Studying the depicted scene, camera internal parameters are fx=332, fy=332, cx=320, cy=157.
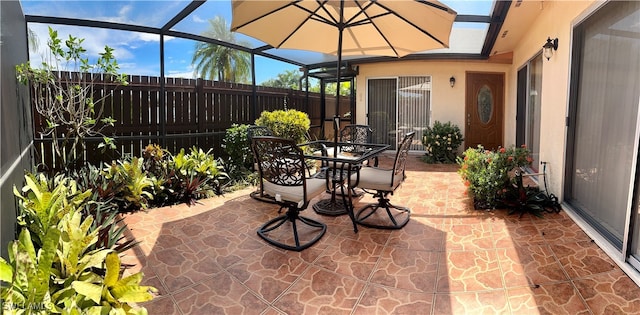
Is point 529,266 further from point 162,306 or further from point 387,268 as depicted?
point 162,306

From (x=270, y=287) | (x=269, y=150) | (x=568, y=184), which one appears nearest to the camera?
(x=270, y=287)

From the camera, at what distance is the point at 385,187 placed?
135 inches

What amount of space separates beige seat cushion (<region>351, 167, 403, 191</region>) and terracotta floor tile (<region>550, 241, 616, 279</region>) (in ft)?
4.82

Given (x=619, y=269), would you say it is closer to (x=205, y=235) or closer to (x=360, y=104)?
(x=205, y=235)

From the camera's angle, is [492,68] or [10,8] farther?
[492,68]

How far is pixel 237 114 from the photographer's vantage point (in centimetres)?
687

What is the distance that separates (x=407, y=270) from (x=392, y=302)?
461 millimetres

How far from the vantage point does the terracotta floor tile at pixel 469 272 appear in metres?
2.33

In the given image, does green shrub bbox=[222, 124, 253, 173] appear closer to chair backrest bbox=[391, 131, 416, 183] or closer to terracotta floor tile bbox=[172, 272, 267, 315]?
chair backrest bbox=[391, 131, 416, 183]

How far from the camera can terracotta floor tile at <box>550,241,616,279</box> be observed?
2461 millimetres

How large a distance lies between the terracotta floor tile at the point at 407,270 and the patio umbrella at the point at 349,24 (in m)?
1.49

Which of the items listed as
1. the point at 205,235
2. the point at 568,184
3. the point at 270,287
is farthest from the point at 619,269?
the point at 205,235

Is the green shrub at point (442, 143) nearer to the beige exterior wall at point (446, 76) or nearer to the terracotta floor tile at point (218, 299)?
the beige exterior wall at point (446, 76)

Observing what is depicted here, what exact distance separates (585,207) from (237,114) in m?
5.79
